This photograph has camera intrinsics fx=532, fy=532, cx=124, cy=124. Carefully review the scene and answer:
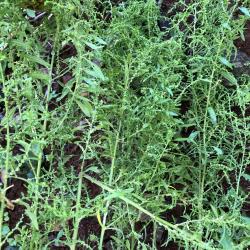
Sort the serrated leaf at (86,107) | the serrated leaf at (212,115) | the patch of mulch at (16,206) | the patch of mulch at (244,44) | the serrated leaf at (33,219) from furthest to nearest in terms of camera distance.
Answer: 1. the patch of mulch at (244,44)
2. the patch of mulch at (16,206)
3. the serrated leaf at (212,115)
4. the serrated leaf at (86,107)
5. the serrated leaf at (33,219)

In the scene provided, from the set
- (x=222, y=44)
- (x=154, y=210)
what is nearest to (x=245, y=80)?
(x=222, y=44)

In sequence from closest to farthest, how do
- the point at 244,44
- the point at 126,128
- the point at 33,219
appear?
the point at 33,219 → the point at 126,128 → the point at 244,44

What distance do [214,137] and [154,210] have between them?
443mm

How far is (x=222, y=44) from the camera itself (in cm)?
195

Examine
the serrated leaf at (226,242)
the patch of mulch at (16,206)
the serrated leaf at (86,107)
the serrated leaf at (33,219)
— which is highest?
the serrated leaf at (86,107)

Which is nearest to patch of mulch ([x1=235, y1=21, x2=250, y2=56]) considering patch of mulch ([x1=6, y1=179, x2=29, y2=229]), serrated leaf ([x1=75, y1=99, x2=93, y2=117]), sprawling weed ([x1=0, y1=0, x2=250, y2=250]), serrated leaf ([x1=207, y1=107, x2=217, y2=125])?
sprawling weed ([x1=0, y1=0, x2=250, y2=250])

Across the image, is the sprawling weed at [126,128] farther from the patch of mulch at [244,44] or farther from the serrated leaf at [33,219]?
the patch of mulch at [244,44]

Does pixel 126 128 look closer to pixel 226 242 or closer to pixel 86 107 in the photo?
pixel 86 107

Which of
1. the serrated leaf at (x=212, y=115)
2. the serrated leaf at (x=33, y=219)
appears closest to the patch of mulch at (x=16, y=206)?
the serrated leaf at (x=33, y=219)

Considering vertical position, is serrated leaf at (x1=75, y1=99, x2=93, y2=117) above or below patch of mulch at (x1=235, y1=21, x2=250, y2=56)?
above

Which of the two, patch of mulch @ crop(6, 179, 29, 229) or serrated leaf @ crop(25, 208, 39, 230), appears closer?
serrated leaf @ crop(25, 208, 39, 230)

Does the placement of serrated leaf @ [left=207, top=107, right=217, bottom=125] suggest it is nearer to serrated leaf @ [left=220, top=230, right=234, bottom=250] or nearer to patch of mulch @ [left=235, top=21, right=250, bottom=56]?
serrated leaf @ [left=220, top=230, right=234, bottom=250]

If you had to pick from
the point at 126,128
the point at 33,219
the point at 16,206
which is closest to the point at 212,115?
the point at 126,128

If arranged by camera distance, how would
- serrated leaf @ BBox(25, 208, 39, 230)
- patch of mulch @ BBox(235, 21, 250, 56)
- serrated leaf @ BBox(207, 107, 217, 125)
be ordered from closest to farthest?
serrated leaf @ BBox(25, 208, 39, 230) < serrated leaf @ BBox(207, 107, 217, 125) < patch of mulch @ BBox(235, 21, 250, 56)
